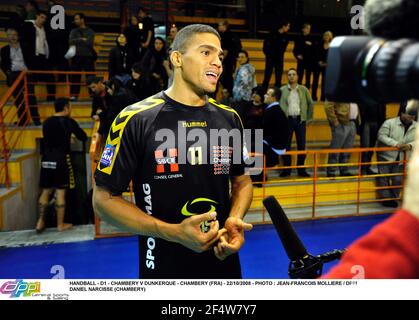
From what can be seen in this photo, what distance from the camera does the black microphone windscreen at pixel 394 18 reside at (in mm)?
500

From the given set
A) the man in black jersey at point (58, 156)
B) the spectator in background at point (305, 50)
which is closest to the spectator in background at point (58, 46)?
the man in black jersey at point (58, 156)

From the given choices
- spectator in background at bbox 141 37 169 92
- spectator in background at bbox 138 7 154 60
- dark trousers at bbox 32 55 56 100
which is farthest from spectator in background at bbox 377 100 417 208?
dark trousers at bbox 32 55 56 100

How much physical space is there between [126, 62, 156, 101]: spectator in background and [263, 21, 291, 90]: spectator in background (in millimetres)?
2323

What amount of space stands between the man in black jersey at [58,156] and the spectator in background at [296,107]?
9.19 feet

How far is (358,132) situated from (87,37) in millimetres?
4441

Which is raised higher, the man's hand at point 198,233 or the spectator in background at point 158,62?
the spectator in background at point 158,62

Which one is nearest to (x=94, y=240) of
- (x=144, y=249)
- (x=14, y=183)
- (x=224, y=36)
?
(x=14, y=183)

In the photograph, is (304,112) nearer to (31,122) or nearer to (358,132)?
(358,132)

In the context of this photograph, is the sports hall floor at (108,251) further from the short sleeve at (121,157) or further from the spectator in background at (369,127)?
the short sleeve at (121,157)

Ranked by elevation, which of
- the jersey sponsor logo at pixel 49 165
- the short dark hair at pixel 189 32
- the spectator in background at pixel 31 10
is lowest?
the jersey sponsor logo at pixel 49 165

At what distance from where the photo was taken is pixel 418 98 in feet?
1.63

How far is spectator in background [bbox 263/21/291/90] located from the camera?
254 inches

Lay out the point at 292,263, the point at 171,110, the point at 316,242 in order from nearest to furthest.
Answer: the point at 292,263
the point at 171,110
the point at 316,242
